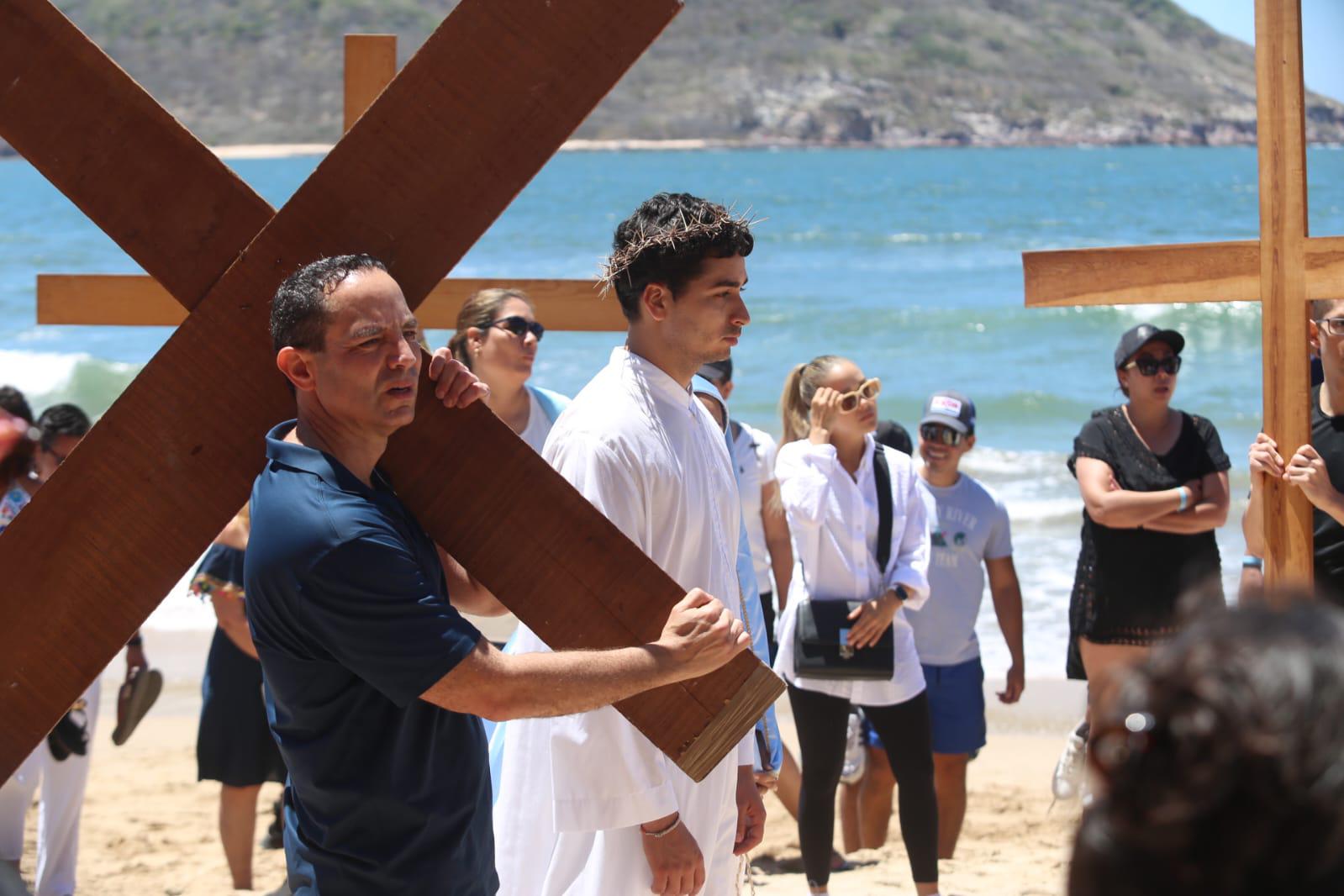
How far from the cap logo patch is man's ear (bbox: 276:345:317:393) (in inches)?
162

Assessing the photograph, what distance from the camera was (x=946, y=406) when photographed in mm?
5879

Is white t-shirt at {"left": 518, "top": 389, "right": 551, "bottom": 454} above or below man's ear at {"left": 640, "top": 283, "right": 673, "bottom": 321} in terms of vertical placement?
below

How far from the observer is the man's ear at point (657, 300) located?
2939mm

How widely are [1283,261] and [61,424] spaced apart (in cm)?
401

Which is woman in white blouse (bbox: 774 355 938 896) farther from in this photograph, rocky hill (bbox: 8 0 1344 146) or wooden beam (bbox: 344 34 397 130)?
rocky hill (bbox: 8 0 1344 146)

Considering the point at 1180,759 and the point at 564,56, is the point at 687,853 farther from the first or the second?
the point at 1180,759

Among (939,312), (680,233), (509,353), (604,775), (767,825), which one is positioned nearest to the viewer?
(604,775)

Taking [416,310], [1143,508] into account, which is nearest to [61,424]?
[416,310]

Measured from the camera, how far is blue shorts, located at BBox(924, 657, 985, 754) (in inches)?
221

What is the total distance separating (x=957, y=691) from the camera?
5676mm

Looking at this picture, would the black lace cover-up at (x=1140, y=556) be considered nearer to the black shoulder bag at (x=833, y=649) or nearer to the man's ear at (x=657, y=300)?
the black shoulder bag at (x=833, y=649)

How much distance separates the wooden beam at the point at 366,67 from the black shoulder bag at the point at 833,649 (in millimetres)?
2203

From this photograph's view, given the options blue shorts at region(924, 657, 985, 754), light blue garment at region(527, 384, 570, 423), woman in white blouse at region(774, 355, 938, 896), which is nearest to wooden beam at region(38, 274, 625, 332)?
light blue garment at region(527, 384, 570, 423)

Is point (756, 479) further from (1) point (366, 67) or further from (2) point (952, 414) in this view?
(1) point (366, 67)
